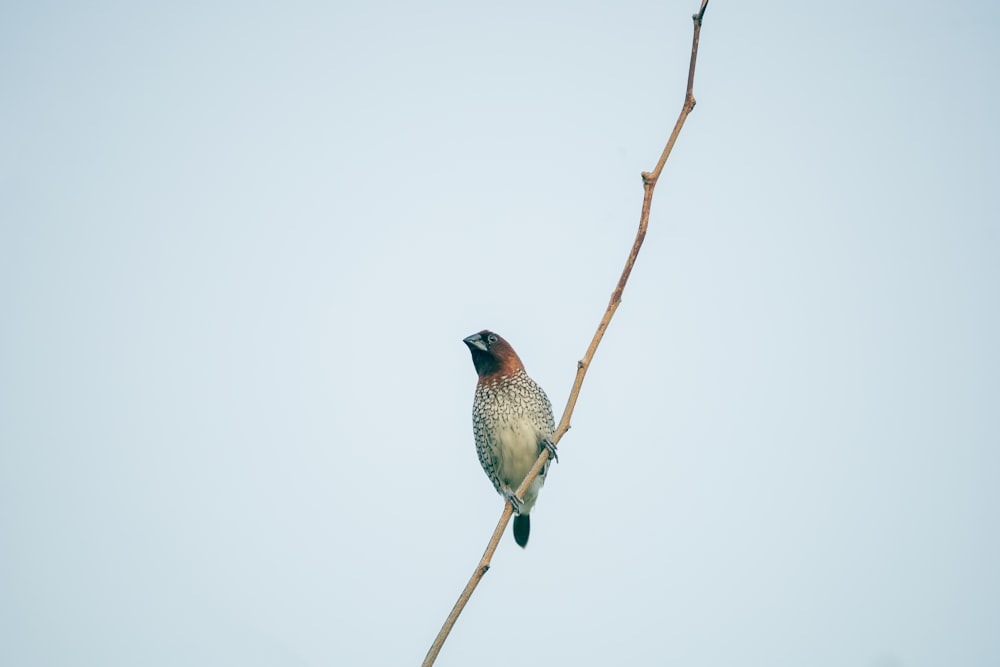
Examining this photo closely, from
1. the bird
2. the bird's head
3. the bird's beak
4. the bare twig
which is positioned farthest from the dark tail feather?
the bare twig

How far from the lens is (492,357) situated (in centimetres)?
816

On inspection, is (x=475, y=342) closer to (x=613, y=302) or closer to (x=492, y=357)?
(x=492, y=357)

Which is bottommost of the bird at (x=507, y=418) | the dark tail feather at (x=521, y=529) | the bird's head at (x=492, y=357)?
the dark tail feather at (x=521, y=529)

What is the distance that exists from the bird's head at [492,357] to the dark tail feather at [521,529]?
146 cm

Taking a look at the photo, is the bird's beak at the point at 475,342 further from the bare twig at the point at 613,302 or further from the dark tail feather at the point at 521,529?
the bare twig at the point at 613,302

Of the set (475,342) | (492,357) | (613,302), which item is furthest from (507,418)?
(613,302)

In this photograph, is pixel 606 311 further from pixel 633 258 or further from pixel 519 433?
pixel 519 433

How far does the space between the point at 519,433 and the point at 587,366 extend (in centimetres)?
451

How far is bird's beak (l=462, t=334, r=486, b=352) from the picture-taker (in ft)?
25.7

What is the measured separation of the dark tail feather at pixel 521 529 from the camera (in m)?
8.27

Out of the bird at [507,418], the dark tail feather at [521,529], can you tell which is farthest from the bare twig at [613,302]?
the dark tail feather at [521,529]

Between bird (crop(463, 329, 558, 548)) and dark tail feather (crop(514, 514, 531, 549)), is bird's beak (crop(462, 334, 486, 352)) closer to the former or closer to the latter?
bird (crop(463, 329, 558, 548))

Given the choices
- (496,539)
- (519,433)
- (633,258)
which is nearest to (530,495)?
(519,433)

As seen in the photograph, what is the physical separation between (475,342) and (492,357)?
346 millimetres
